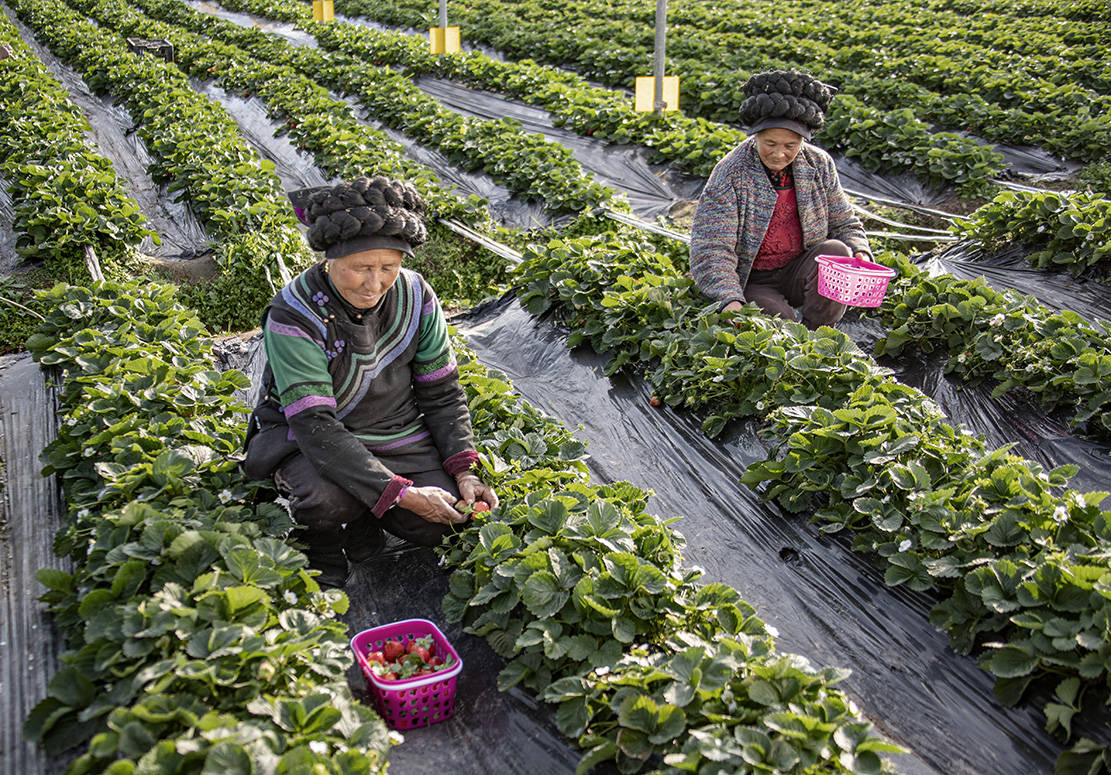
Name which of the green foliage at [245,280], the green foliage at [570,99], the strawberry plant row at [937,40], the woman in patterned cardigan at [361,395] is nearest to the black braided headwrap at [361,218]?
the woman in patterned cardigan at [361,395]

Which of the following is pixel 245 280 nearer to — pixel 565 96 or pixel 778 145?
pixel 778 145

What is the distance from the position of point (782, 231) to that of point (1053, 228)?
1908 mm

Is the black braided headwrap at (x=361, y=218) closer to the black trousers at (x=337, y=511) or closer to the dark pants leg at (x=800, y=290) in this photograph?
the black trousers at (x=337, y=511)

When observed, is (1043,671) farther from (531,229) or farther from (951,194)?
(951,194)

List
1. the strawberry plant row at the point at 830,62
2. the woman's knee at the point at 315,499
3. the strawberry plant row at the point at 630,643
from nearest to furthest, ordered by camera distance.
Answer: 1. the strawberry plant row at the point at 630,643
2. the woman's knee at the point at 315,499
3. the strawberry plant row at the point at 830,62

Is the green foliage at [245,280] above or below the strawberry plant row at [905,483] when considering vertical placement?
below

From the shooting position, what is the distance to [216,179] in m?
6.51

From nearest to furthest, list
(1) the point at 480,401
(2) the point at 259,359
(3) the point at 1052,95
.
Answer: (1) the point at 480,401 < (2) the point at 259,359 < (3) the point at 1052,95

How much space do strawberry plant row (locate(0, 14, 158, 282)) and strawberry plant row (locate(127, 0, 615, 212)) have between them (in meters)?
2.81

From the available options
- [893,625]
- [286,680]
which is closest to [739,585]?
[893,625]

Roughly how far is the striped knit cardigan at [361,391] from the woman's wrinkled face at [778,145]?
1893mm

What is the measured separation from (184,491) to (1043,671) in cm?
260

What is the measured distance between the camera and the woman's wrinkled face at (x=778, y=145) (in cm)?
406

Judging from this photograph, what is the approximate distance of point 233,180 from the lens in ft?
21.1
